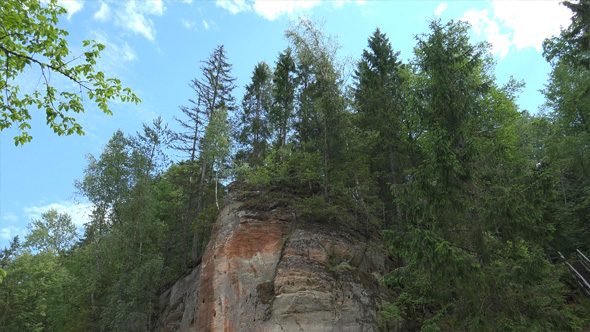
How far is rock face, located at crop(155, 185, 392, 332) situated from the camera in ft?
39.7

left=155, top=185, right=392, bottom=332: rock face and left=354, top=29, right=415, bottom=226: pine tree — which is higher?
left=354, top=29, right=415, bottom=226: pine tree

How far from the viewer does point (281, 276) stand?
12.8 meters

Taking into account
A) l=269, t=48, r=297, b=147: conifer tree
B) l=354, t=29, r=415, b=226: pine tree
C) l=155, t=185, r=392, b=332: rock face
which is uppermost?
l=269, t=48, r=297, b=147: conifer tree

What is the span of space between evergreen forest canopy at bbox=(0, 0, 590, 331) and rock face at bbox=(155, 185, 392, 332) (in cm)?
105

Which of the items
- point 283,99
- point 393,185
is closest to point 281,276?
point 393,185

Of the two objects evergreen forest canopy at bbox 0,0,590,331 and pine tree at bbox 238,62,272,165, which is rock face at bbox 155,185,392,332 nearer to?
evergreen forest canopy at bbox 0,0,590,331

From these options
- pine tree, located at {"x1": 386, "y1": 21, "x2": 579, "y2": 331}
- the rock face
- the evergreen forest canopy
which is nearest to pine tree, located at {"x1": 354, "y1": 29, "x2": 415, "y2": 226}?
the evergreen forest canopy

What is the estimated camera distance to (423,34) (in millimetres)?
11594

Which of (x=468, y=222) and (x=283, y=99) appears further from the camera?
(x=283, y=99)

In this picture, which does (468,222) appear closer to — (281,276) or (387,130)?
(281,276)

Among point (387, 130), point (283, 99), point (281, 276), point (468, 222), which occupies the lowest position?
point (281, 276)

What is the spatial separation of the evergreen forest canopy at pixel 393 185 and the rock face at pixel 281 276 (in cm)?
105

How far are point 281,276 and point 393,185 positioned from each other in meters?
5.77

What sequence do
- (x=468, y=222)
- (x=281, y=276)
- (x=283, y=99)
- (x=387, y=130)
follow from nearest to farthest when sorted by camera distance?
(x=468, y=222) → (x=281, y=276) → (x=387, y=130) → (x=283, y=99)
